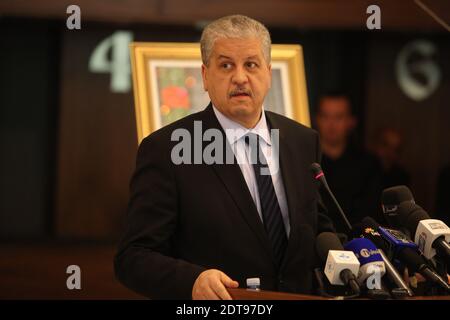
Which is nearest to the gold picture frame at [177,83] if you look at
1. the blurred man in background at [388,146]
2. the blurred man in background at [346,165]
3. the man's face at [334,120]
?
the blurred man in background at [346,165]

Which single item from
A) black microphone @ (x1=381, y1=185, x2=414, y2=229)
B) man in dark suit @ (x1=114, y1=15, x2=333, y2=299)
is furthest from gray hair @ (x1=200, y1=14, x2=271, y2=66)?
black microphone @ (x1=381, y1=185, x2=414, y2=229)

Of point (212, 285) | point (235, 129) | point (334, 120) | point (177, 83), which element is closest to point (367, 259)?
point (212, 285)

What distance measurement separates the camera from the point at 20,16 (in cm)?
675

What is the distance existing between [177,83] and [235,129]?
34.4 inches

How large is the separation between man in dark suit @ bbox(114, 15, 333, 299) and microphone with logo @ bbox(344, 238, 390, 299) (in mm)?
372

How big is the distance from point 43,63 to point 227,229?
17.5 ft

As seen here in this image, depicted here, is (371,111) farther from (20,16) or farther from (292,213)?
(292,213)

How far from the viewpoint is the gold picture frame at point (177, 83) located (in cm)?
312

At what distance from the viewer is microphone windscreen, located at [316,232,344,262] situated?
2.07 m

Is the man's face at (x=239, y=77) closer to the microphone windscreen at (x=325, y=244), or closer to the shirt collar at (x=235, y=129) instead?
the shirt collar at (x=235, y=129)

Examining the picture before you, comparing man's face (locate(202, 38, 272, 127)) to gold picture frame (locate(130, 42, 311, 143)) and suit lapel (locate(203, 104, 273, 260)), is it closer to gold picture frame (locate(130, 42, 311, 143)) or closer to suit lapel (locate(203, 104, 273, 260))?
suit lapel (locate(203, 104, 273, 260))

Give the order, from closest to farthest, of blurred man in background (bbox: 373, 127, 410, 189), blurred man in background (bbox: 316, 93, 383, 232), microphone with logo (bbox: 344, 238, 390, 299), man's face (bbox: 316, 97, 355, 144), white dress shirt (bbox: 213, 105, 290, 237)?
microphone with logo (bbox: 344, 238, 390, 299) < white dress shirt (bbox: 213, 105, 290, 237) < blurred man in background (bbox: 316, 93, 383, 232) < man's face (bbox: 316, 97, 355, 144) < blurred man in background (bbox: 373, 127, 410, 189)

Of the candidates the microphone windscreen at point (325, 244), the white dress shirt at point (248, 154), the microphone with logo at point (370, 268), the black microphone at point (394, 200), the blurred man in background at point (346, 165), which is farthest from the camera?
the blurred man in background at point (346, 165)

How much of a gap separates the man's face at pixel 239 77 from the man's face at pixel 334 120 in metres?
1.89
